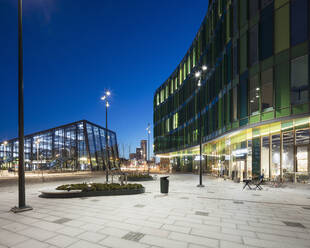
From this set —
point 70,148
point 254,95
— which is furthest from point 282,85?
point 70,148

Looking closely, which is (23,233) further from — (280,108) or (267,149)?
(267,149)

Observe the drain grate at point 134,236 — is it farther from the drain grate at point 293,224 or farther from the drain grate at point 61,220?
the drain grate at point 293,224

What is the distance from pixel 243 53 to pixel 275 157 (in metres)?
→ 10.9

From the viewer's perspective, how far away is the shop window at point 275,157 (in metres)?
19.8

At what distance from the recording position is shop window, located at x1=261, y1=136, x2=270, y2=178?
810 inches

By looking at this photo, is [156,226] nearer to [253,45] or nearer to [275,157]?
[275,157]

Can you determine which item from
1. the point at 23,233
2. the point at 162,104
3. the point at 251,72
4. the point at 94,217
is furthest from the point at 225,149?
the point at 162,104

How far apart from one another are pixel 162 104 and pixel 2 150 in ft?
239

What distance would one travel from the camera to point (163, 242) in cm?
543

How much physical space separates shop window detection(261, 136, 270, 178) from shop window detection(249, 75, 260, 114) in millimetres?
3360

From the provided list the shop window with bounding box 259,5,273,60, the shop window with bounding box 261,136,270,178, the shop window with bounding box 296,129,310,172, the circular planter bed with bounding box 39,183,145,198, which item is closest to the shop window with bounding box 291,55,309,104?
the shop window with bounding box 259,5,273,60

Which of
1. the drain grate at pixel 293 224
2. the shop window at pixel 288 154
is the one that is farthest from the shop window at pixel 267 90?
the drain grate at pixel 293 224

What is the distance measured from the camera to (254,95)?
19906mm

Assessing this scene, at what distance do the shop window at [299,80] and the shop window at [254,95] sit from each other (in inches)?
121
